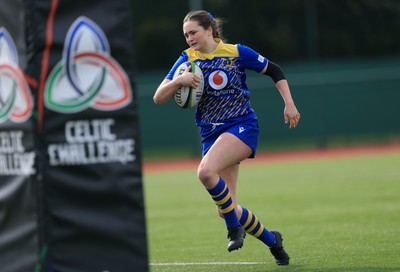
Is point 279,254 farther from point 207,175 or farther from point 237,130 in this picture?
point 237,130

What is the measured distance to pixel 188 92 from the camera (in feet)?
23.5

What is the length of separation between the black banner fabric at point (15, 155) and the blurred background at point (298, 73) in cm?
2025

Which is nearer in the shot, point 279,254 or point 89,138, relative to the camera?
point 89,138

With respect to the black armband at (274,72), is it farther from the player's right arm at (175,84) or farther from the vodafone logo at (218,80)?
the player's right arm at (175,84)

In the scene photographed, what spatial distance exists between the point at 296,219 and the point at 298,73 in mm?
15912

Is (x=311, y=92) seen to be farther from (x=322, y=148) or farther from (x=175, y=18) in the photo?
(x=175, y=18)

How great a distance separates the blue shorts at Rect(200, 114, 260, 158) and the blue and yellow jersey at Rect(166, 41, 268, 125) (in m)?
0.04

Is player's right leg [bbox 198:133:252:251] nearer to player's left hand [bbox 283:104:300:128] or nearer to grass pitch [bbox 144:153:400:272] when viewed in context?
grass pitch [bbox 144:153:400:272]

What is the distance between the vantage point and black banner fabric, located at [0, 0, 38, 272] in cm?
502

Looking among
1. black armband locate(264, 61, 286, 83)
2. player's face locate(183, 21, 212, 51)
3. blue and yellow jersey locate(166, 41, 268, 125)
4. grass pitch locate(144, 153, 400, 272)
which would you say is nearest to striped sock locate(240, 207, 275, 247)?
grass pitch locate(144, 153, 400, 272)

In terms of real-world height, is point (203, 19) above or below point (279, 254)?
above

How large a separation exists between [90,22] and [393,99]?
22.8 m

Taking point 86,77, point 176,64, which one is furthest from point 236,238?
point 86,77

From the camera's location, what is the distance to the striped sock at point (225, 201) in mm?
7090
